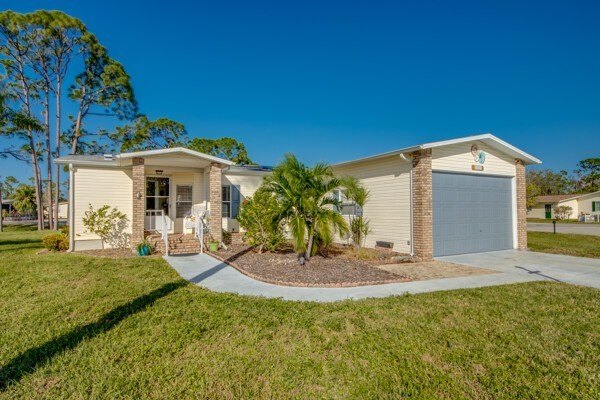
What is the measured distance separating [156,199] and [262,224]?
17.3 ft

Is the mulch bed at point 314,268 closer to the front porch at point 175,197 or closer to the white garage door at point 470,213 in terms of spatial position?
the front porch at point 175,197

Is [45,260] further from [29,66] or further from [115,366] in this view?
[29,66]

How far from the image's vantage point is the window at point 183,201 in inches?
505

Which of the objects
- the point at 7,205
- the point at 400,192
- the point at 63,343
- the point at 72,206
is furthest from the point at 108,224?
the point at 7,205

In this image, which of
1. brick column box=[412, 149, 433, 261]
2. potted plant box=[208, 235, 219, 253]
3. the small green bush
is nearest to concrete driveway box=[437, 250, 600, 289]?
brick column box=[412, 149, 433, 261]

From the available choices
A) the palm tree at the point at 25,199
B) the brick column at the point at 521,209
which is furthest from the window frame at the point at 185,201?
the palm tree at the point at 25,199

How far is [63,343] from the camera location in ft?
12.6

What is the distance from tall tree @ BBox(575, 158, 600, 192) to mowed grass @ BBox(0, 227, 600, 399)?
66.5 metres

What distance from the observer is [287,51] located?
1677 cm

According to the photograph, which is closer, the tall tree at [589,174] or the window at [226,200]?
the window at [226,200]

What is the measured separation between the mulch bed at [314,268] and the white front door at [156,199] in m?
3.68

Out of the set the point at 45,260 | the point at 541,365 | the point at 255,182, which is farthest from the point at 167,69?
the point at 541,365

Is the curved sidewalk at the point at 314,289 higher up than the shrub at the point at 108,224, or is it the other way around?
the shrub at the point at 108,224

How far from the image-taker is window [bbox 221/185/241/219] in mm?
13195
